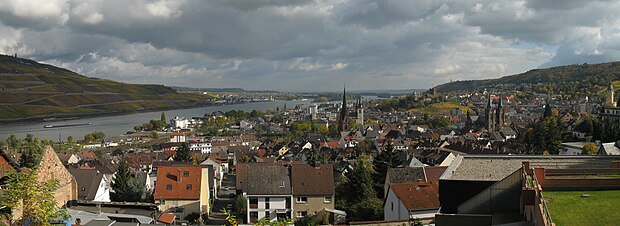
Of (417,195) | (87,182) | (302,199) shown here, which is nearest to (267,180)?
(302,199)

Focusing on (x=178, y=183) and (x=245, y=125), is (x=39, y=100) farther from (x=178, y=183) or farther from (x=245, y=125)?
(x=178, y=183)

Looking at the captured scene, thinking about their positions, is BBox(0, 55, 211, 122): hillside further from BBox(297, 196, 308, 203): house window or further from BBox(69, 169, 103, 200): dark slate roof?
BBox(297, 196, 308, 203): house window

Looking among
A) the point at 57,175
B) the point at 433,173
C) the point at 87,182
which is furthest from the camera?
the point at 87,182

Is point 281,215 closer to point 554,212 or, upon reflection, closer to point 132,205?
point 132,205

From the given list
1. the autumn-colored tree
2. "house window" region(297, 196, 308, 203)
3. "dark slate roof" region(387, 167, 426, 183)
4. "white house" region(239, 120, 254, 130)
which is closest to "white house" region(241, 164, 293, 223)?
"house window" region(297, 196, 308, 203)

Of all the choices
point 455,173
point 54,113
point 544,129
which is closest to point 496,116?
point 544,129

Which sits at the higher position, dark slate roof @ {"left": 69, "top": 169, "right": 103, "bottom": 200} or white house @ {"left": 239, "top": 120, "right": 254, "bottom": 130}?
dark slate roof @ {"left": 69, "top": 169, "right": 103, "bottom": 200}
